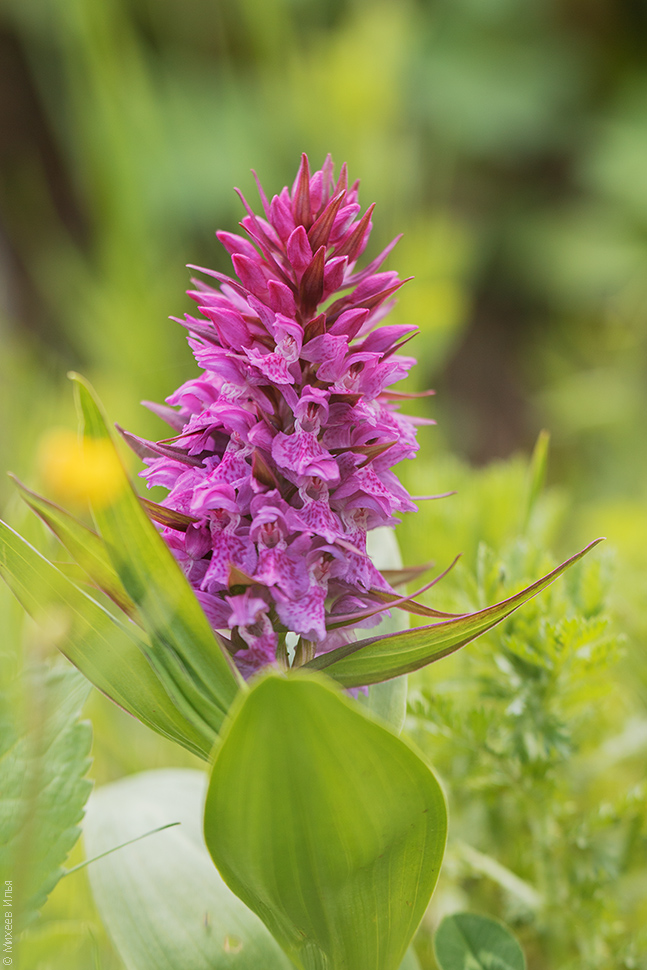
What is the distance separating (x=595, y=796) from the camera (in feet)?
2.61

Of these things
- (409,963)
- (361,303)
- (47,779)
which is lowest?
(409,963)

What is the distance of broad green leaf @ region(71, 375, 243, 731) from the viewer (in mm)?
380

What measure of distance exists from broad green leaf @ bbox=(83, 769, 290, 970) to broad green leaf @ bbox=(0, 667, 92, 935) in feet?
0.31

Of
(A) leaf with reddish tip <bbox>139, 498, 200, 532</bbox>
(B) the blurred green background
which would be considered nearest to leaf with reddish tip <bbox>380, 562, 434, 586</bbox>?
(A) leaf with reddish tip <bbox>139, 498, 200, 532</bbox>

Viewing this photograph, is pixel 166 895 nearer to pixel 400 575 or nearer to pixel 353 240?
pixel 400 575

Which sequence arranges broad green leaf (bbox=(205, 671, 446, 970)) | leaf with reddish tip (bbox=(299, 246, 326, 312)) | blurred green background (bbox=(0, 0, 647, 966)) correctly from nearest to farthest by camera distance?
broad green leaf (bbox=(205, 671, 446, 970))
leaf with reddish tip (bbox=(299, 246, 326, 312))
blurred green background (bbox=(0, 0, 647, 966))

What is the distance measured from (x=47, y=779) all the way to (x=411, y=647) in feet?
0.83

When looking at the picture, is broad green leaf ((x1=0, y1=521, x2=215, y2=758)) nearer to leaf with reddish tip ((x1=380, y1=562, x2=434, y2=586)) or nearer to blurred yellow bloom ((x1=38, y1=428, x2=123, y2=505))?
blurred yellow bloom ((x1=38, y1=428, x2=123, y2=505))

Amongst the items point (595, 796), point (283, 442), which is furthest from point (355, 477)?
point (595, 796)

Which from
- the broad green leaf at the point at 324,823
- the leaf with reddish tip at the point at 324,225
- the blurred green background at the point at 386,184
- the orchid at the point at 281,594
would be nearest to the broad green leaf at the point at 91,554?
the orchid at the point at 281,594

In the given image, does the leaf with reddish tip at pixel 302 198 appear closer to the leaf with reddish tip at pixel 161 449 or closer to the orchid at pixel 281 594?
the orchid at pixel 281 594

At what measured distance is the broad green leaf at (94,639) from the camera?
0.40 meters

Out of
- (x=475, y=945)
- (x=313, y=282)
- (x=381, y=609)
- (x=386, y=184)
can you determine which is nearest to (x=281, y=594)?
(x=381, y=609)

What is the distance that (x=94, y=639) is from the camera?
408 millimetres
